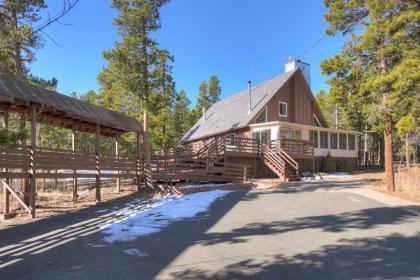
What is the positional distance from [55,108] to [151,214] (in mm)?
4551

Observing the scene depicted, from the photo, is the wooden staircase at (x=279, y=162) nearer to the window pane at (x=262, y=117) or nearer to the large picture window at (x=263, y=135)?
the large picture window at (x=263, y=135)

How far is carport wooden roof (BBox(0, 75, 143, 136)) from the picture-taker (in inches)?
392

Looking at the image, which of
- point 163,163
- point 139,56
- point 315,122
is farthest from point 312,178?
point 139,56

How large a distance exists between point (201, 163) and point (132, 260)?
1486 cm

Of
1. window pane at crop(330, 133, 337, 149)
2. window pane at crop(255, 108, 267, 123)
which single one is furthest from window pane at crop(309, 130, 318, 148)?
window pane at crop(255, 108, 267, 123)

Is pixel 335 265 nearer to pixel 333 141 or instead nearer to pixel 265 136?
pixel 265 136

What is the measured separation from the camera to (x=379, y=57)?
48.5 feet

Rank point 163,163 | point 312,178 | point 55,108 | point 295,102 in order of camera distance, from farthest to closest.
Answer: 1. point 295,102
2. point 312,178
3. point 163,163
4. point 55,108

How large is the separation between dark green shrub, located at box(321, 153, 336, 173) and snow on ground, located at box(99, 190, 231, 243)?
16461 millimetres

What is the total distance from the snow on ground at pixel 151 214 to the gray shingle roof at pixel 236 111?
1413 centimetres

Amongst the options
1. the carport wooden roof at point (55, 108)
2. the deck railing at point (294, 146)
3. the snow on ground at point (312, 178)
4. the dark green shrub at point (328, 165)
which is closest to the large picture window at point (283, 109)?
the deck railing at point (294, 146)

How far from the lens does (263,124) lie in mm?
26578

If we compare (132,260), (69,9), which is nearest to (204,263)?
(132,260)

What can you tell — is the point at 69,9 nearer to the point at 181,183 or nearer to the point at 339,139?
the point at 181,183
